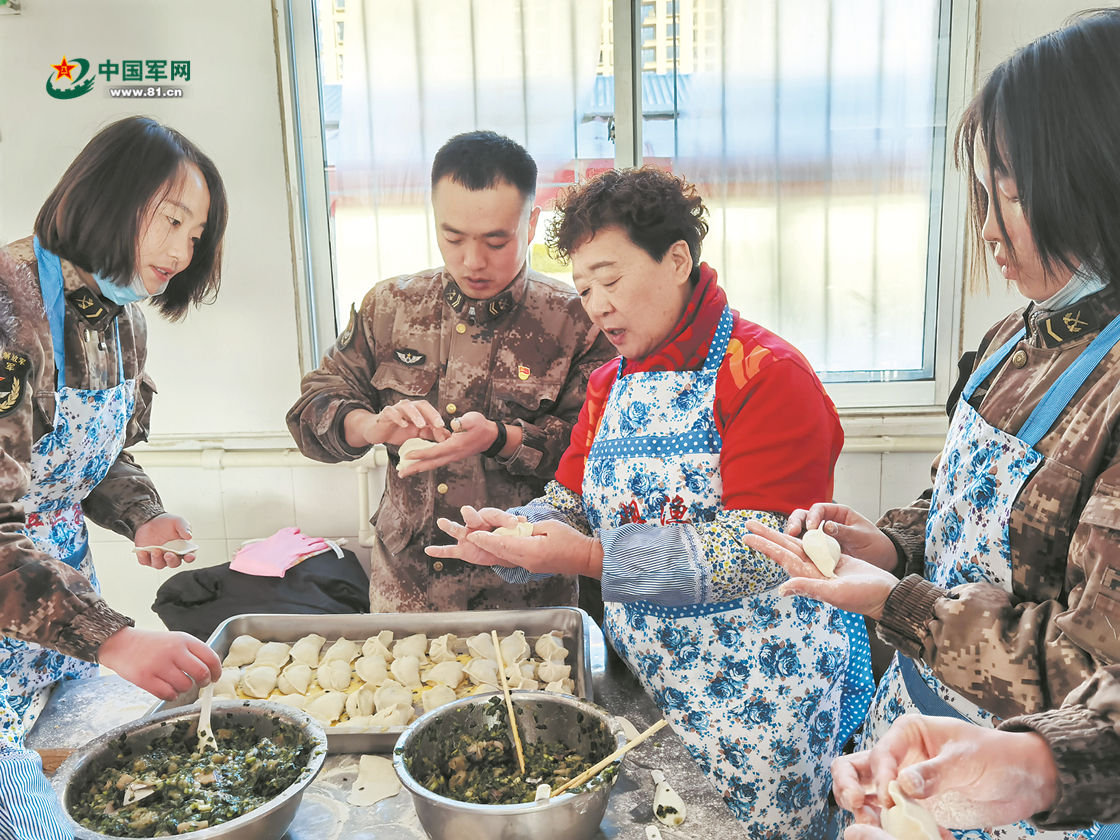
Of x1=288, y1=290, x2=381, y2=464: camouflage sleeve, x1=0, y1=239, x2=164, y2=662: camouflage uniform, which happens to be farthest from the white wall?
x1=0, y1=239, x2=164, y2=662: camouflage uniform

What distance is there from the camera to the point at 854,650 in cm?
175

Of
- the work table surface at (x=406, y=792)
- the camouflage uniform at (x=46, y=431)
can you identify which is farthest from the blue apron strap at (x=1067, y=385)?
the camouflage uniform at (x=46, y=431)

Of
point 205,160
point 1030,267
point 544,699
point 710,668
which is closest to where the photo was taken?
point 1030,267

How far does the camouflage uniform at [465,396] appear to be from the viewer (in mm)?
2305

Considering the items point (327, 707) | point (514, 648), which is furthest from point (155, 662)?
point (514, 648)

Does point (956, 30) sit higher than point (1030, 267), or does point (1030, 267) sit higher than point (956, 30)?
point (956, 30)

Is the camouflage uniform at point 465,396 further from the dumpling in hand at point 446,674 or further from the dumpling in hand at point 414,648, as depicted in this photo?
the dumpling in hand at point 446,674

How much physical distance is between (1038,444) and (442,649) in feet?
4.19

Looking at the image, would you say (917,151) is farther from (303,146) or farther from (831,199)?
(303,146)

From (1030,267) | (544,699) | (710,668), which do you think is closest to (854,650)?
(710,668)

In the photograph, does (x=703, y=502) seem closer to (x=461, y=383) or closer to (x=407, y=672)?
(x=407, y=672)

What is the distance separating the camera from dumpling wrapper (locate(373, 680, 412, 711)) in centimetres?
163

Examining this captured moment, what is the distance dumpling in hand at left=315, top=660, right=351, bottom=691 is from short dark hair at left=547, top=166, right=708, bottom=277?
1.05 m

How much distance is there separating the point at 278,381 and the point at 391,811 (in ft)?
8.25
